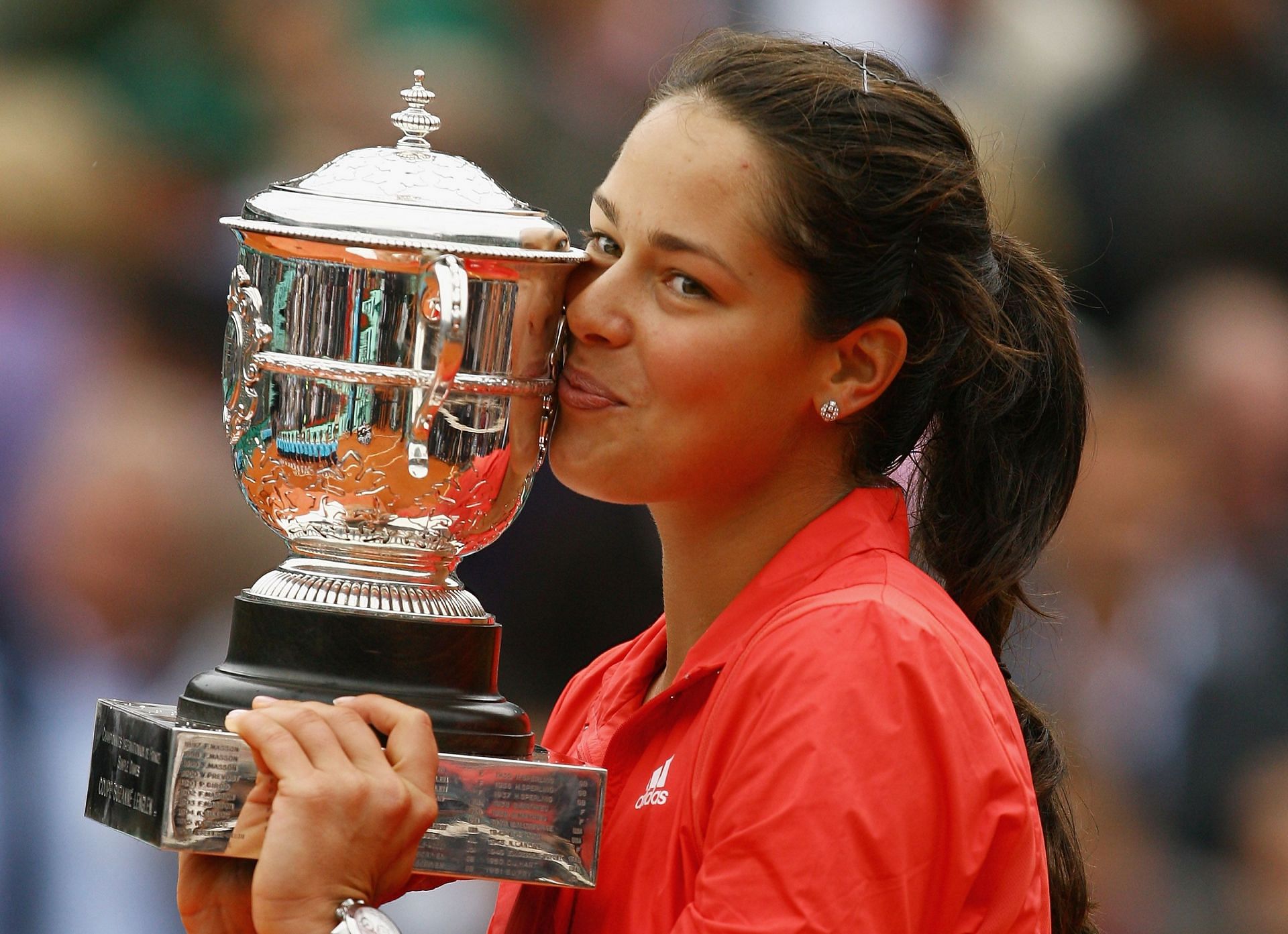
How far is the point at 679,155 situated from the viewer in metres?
1.65

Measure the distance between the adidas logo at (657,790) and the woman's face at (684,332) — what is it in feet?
0.82

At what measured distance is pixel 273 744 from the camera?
1.44m

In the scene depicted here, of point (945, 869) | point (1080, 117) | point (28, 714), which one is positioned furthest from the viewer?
point (1080, 117)

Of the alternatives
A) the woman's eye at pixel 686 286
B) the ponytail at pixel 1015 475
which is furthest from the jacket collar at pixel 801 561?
the woman's eye at pixel 686 286

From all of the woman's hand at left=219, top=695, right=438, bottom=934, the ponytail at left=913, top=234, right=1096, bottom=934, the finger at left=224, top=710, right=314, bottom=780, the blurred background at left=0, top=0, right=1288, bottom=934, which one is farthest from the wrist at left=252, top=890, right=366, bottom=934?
the blurred background at left=0, top=0, right=1288, bottom=934

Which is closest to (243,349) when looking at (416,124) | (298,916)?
(416,124)

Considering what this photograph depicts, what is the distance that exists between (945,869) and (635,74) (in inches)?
106

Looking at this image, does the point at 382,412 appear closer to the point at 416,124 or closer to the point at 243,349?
the point at 243,349

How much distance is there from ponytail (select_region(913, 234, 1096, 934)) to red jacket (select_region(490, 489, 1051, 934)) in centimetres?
21

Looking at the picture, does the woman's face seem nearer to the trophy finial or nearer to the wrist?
the trophy finial

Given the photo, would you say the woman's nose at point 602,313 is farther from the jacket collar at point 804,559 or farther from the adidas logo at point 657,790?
the adidas logo at point 657,790

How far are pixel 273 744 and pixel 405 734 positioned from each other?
0.37ft

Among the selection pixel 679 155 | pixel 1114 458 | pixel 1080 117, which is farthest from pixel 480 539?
pixel 1080 117

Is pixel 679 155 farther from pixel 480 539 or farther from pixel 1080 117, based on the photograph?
pixel 1080 117
